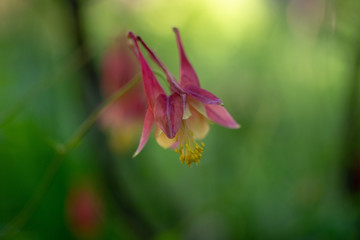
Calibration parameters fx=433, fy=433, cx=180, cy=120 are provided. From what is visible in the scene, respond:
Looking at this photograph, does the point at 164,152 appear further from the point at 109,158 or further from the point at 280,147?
the point at 109,158

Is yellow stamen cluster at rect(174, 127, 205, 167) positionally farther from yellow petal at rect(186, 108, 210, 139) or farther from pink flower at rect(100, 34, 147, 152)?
pink flower at rect(100, 34, 147, 152)

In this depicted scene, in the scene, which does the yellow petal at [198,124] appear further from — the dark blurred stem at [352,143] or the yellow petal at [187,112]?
the dark blurred stem at [352,143]

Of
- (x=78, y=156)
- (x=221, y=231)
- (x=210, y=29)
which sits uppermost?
(x=210, y=29)

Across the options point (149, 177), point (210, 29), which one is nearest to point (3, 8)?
point (210, 29)

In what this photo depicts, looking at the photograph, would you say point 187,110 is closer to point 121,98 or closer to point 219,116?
point 219,116

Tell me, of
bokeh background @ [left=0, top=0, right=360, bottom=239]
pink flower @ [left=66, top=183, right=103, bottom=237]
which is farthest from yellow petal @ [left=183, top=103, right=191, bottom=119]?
pink flower @ [left=66, top=183, right=103, bottom=237]

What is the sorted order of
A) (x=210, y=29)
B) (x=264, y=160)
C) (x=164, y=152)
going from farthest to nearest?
(x=210, y=29), (x=164, y=152), (x=264, y=160)

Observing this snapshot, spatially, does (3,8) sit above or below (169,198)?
above
